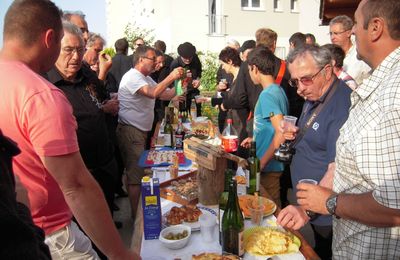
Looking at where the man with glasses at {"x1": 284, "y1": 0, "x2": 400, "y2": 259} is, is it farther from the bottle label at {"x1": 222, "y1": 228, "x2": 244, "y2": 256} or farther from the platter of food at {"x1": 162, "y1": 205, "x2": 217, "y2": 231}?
the platter of food at {"x1": 162, "y1": 205, "x2": 217, "y2": 231}

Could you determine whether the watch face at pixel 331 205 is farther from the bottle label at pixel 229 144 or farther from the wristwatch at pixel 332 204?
the bottle label at pixel 229 144

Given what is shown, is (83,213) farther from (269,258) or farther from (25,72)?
(269,258)

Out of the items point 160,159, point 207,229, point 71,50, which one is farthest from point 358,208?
point 71,50

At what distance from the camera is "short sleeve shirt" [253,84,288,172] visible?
2750mm

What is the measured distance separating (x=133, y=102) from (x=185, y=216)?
2455 millimetres

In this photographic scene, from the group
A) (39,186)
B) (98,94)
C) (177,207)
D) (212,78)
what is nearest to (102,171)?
(98,94)

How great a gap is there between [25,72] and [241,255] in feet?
4.26

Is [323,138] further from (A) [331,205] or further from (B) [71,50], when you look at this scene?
(B) [71,50]

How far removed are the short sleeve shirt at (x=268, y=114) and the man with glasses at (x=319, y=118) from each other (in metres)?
0.38

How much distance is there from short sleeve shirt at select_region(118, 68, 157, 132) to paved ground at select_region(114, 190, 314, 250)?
1172mm

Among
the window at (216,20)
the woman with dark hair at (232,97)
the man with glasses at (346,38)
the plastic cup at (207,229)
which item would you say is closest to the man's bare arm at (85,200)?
the plastic cup at (207,229)

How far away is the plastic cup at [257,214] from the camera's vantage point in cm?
183

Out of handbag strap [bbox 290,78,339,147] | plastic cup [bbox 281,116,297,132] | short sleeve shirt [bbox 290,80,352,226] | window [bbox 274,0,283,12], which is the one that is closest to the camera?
short sleeve shirt [bbox 290,80,352,226]

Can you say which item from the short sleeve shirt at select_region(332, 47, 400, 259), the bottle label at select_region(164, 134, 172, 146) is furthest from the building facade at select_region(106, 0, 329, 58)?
the short sleeve shirt at select_region(332, 47, 400, 259)
